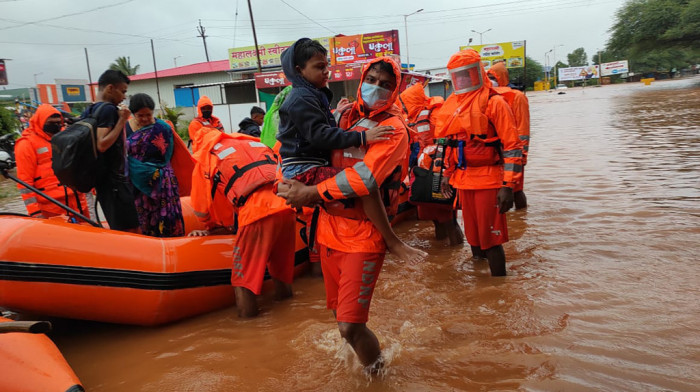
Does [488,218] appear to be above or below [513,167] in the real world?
below

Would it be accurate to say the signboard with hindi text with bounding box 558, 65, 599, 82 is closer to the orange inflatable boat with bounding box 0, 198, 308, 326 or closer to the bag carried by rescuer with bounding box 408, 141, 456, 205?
the bag carried by rescuer with bounding box 408, 141, 456, 205

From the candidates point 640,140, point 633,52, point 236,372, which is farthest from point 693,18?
point 236,372

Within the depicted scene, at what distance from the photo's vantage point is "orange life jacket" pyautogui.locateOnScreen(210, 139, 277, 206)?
3.48 m

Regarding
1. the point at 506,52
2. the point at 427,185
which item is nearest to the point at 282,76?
the point at 427,185

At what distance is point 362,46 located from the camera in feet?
113

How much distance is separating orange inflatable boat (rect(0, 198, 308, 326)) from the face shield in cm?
247

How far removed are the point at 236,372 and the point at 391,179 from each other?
5.09 ft

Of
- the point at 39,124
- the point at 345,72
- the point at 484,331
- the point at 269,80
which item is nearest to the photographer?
the point at 484,331

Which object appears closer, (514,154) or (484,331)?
(484,331)

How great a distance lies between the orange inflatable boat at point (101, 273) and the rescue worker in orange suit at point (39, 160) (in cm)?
156

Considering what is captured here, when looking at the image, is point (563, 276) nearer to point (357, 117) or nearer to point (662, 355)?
point (662, 355)

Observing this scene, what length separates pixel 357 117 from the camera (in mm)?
2592

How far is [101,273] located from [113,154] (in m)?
0.99

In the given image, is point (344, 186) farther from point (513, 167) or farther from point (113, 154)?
point (113, 154)
